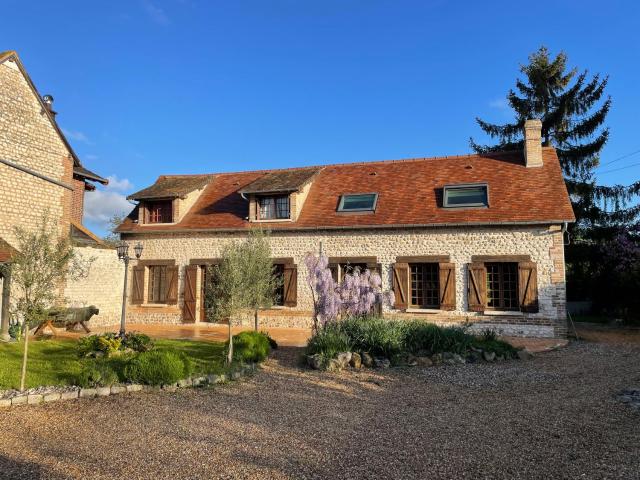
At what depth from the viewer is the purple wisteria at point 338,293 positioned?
1009cm

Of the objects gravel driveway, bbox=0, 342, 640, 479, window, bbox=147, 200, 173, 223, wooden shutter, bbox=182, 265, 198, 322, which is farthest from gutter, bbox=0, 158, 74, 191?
gravel driveway, bbox=0, 342, 640, 479

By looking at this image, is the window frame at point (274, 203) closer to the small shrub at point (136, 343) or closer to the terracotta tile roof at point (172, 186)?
the terracotta tile roof at point (172, 186)

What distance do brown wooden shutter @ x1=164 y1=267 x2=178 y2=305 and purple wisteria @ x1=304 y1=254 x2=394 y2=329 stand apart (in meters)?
7.57

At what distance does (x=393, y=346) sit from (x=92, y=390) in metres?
5.42

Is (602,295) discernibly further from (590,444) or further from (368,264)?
(590,444)

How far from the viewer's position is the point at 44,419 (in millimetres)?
5559

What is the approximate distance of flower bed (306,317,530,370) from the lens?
888cm

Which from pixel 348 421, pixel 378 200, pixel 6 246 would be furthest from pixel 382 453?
pixel 378 200

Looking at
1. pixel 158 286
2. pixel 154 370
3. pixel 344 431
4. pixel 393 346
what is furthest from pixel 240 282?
pixel 158 286

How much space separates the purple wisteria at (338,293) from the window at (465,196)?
5.48m

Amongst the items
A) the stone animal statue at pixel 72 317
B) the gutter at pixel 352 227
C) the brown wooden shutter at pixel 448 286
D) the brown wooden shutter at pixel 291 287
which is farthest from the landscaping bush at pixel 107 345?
the brown wooden shutter at pixel 448 286

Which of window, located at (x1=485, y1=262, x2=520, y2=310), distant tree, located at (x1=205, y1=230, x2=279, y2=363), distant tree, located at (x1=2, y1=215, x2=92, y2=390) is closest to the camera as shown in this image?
distant tree, located at (x1=2, y1=215, x2=92, y2=390)

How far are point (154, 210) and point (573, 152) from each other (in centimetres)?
1936

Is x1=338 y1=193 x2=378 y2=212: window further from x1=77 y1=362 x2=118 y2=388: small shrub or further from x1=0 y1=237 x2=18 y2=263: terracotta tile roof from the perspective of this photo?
x1=77 y1=362 x2=118 y2=388: small shrub
